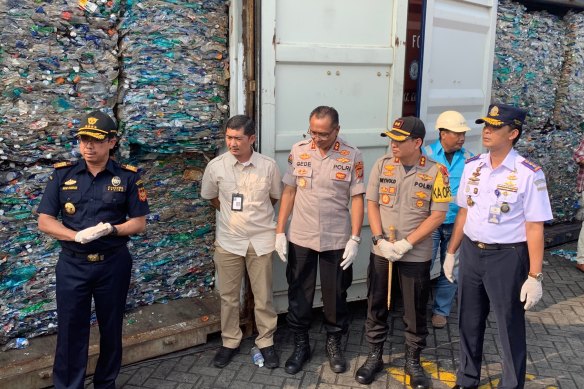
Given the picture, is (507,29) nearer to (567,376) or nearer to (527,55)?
(527,55)

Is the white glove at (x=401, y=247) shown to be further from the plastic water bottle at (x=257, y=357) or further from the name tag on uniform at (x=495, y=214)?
the plastic water bottle at (x=257, y=357)

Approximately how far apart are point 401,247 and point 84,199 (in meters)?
1.96

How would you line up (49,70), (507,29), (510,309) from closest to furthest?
(510,309)
(49,70)
(507,29)

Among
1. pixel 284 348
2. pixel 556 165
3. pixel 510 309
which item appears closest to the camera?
pixel 510 309

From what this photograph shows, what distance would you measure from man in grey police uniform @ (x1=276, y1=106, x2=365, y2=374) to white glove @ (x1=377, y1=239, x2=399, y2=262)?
0.71ft

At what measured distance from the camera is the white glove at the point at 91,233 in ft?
10.3

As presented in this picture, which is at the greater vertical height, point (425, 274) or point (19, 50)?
point (19, 50)

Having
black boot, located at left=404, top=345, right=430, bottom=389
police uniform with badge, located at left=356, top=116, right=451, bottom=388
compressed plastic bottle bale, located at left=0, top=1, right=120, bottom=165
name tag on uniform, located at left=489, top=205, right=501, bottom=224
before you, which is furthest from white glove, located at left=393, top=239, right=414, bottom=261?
compressed plastic bottle bale, located at left=0, top=1, right=120, bottom=165

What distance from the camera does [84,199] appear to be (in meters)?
3.28

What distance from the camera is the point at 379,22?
4.46 meters

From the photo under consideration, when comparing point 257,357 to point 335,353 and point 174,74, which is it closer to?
point 335,353

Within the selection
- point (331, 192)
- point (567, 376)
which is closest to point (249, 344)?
point (331, 192)

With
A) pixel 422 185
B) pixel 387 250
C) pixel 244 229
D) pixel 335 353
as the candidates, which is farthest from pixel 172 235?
pixel 422 185

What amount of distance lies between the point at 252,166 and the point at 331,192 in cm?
57
